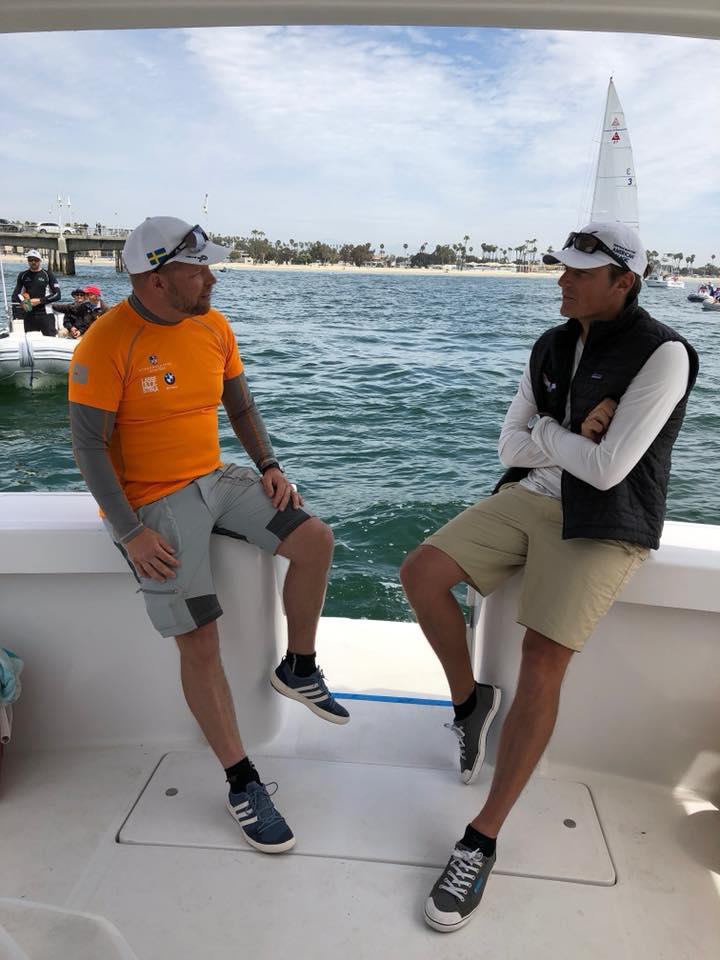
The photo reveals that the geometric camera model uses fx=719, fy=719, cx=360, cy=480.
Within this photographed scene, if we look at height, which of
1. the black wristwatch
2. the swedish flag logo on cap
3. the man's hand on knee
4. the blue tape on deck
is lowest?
the blue tape on deck

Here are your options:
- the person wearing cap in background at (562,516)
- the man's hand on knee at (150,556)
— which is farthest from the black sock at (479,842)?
the man's hand on knee at (150,556)

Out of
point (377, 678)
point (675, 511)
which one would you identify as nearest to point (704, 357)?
point (675, 511)

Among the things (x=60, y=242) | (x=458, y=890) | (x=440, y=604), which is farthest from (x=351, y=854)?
(x=60, y=242)

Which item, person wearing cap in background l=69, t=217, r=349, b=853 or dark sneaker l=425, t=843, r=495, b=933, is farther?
person wearing cap in background l=69, t=217, r=349, b=853

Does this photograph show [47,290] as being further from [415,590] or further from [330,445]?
[415,590]

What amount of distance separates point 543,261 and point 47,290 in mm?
10414

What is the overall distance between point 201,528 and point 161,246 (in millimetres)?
602

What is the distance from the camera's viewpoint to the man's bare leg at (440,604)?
1639 millimetres

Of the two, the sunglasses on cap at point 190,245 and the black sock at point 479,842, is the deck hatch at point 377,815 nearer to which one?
the black sock at point 479,842

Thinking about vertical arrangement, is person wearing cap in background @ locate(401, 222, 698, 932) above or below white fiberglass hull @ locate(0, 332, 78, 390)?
above

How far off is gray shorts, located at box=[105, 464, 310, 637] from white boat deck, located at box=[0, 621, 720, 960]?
1.50 ft

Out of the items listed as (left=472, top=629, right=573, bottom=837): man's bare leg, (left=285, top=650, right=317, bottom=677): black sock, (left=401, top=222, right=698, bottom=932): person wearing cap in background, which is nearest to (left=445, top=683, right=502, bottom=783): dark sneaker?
(left=401, top=222, right=698, bottom=932): person wearing cap in background

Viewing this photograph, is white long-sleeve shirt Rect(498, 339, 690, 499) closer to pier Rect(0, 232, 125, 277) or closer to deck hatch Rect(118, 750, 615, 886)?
deck hatch Rect(118, 750, 615, 886)

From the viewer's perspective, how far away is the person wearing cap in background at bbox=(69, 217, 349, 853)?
148 cm
